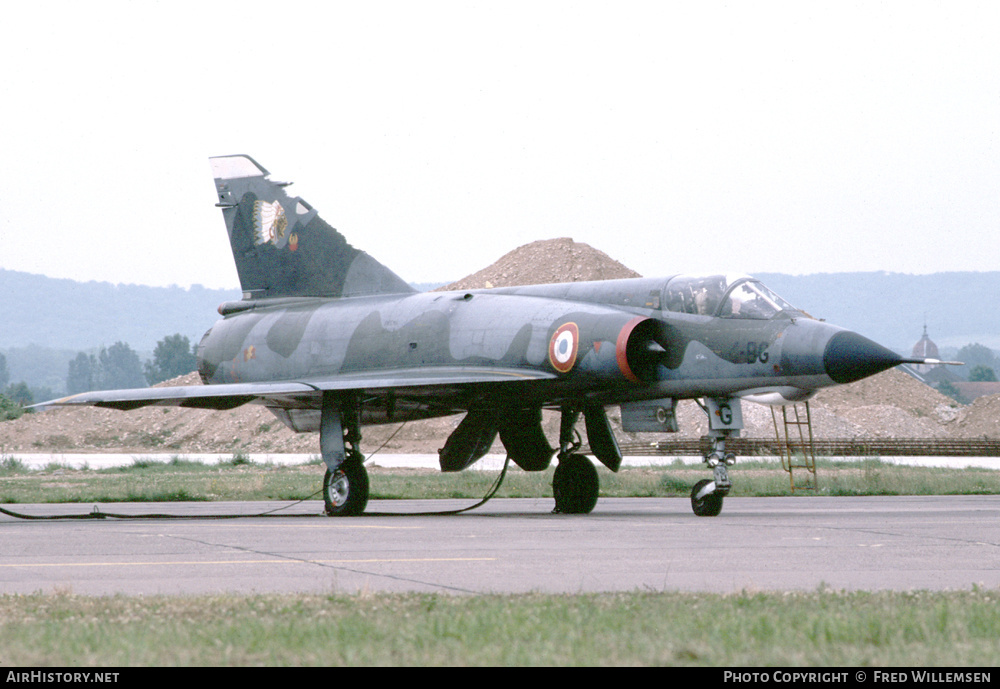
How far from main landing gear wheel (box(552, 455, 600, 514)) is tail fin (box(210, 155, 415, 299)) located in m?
4.73

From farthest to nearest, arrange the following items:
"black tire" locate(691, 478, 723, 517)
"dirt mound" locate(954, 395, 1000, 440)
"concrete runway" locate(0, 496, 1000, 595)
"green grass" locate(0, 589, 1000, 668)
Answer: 1. "dirt mound" locate(954, 395, 1000, 440)
2. "black tire" locate(691, 478, 723, 517)
3. "concrete runway" locate(0, 496, 1000, 595)
4. "green grass" locate(0, 589, 1000, 668)

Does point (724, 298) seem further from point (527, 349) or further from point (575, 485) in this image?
point (575, 485)

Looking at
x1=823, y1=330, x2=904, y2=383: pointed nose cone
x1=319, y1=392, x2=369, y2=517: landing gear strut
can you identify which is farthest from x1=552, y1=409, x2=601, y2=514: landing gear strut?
x1=823, y1=330, x2=904, y2=383: pointed nose cone

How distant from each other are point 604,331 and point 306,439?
5192 centimetres

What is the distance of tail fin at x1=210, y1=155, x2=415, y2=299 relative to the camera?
21.4m

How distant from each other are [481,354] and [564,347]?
1514 millimetres

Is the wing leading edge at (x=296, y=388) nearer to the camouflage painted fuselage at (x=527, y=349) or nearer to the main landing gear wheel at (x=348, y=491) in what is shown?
the camouflage painted fuselage at (x=527, y=349)

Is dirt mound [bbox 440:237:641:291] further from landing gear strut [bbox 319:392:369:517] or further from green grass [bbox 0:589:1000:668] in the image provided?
green grass [bbox 0:589:1000:668]

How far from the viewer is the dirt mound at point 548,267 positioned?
80000mm

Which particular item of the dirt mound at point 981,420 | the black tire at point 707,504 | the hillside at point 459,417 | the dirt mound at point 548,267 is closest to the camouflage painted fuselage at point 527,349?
the black tire at point 707,504

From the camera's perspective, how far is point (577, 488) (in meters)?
18.6

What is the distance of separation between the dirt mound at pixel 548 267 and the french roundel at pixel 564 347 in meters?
60.5

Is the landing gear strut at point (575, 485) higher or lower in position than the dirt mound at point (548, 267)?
lower
